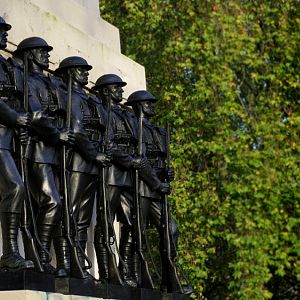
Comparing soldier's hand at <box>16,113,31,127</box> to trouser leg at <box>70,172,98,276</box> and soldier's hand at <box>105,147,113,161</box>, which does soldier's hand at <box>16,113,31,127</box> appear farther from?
soldier's hand at <box>105,147,113,161</box>

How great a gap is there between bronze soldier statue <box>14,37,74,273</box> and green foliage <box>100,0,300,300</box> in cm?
1010

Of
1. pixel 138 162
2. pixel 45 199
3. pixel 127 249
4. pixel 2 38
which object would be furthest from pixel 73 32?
pixel 45 199

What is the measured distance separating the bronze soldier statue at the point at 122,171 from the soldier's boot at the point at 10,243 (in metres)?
2.44

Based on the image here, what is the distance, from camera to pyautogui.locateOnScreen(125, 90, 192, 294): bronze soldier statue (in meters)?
14.3

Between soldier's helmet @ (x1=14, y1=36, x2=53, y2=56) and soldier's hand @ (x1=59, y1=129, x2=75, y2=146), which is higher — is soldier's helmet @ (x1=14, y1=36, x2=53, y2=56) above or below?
above

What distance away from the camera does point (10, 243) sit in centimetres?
1064

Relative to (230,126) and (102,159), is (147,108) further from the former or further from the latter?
(230,126)

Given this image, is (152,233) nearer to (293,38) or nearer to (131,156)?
(293,38)

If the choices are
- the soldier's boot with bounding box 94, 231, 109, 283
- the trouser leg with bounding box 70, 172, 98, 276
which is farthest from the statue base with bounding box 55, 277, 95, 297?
the soldier's boot with bounding box 94, 231, 109, 283

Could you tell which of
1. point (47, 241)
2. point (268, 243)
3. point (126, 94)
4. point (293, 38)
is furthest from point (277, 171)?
point (47, 241)

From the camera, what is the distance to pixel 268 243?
22.6 m

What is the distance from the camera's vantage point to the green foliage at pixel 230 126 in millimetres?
22609

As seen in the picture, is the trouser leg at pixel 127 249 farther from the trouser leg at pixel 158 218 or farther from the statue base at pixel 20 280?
the statue base at pixel 20 280

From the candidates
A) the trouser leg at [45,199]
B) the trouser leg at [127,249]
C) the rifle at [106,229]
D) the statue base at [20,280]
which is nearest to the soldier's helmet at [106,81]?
the rifle at [106,229]
